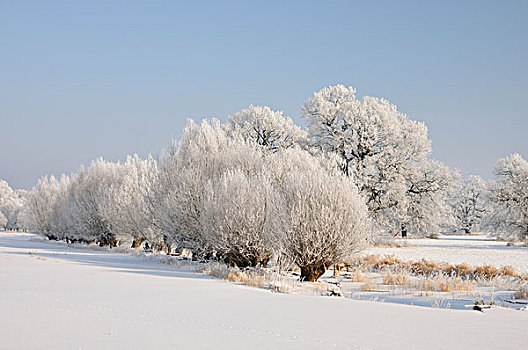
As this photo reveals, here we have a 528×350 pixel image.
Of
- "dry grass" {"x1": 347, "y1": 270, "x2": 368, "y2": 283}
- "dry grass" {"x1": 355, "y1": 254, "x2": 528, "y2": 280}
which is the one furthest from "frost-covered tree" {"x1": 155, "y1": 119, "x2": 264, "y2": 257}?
"dry grass" {"x1": 355, "y1": 254, "x2": 528, "y2": 280}

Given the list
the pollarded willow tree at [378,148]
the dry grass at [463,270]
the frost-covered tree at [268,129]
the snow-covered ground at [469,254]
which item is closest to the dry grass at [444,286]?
the dry grass at [463,270]

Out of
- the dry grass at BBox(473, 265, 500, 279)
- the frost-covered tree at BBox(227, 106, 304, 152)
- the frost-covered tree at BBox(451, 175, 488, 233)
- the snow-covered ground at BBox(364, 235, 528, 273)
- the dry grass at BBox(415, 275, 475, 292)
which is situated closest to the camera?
the dry grass at BBox(415, 275, 475, 292)

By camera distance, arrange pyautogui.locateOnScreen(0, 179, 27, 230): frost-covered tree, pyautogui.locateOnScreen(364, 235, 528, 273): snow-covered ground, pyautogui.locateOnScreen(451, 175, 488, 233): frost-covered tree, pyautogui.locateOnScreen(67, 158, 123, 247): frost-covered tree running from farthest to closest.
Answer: pyautogui.locateOnScreen(0, 179, 27, 230): frost-covered tree
pyautogui.locateOnScreen(451, 175, 488, 233): frost-covered tree
pyautogui.locateOnScreen(67, 158, 123, 247): frost-covered tree
pyautogui.locateOnScreen(364, 235, 528, 273): snow-covered ground

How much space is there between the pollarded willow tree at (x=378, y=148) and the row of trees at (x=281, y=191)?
89 millimetres

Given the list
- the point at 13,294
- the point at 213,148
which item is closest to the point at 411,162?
the point at 213,148

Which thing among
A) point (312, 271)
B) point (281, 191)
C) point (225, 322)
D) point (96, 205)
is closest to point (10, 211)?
point (96, 205)

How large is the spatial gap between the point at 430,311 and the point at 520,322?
1719mm

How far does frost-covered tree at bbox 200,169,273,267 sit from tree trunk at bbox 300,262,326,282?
Result: 212 centimetres

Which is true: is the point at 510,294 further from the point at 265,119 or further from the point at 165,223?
the point at 265,119

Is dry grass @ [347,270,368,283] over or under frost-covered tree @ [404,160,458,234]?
under

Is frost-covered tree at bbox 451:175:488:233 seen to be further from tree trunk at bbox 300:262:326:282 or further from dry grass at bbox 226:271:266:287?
dry grass at bbox 226:271:266:287

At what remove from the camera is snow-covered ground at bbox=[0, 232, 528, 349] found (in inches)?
249

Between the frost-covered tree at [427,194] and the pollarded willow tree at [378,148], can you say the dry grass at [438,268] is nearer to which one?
the pollarded willow tree at [378,148]

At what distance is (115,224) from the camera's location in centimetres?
3950
